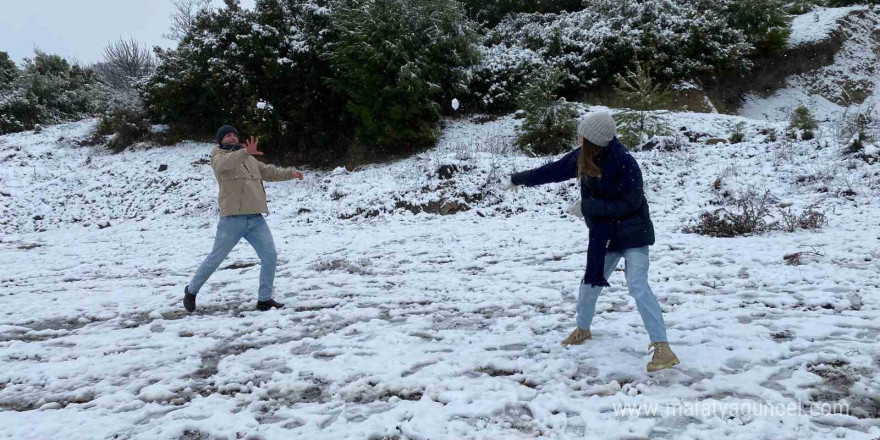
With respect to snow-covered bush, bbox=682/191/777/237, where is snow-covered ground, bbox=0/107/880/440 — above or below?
below

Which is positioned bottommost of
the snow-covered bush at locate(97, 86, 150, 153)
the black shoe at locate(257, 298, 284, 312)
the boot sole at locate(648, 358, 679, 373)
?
the black shoe at locate(257, 298, 284, 312)

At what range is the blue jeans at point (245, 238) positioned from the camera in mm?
5137

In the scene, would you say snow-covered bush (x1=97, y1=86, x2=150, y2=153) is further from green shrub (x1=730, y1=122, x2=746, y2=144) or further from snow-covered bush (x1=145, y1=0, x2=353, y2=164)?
green shrub (x1=730, y1=122, x2=746, y2=144)

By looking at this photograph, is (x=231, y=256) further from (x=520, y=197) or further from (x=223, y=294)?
(x=520, y=197)

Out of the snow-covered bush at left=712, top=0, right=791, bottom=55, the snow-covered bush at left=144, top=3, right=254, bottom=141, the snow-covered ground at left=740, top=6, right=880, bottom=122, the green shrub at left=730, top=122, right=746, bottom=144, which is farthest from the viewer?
the snow-covered ground at left=740, top=6, right=880, bottom=122

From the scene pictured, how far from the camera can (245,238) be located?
17.3 ft

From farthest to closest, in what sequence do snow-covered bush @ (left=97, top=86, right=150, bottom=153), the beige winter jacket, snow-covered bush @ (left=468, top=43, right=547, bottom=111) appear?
snow-covered bush @ (left=97, top=86, right=150, bottom=153), snow-covered bush @ (left=468, top=43, right=547, bottom=111), the beige winter jacket

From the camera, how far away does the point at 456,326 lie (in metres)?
4.64

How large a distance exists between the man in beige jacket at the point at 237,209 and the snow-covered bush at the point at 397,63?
9.50m

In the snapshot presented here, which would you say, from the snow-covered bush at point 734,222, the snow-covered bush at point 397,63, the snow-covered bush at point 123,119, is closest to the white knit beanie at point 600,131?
the snow-covered bush at point 734,222

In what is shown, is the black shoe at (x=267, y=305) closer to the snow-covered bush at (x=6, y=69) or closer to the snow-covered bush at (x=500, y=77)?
the snow-covered bush at (x=500, y=77)

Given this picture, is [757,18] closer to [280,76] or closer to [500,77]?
[500,77]

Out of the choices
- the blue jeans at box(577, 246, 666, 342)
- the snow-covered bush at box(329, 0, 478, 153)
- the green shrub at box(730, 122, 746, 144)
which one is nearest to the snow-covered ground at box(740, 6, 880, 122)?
the green shrub at box(730, 122, 746, 144)

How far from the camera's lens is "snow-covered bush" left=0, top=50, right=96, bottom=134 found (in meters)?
22.6
